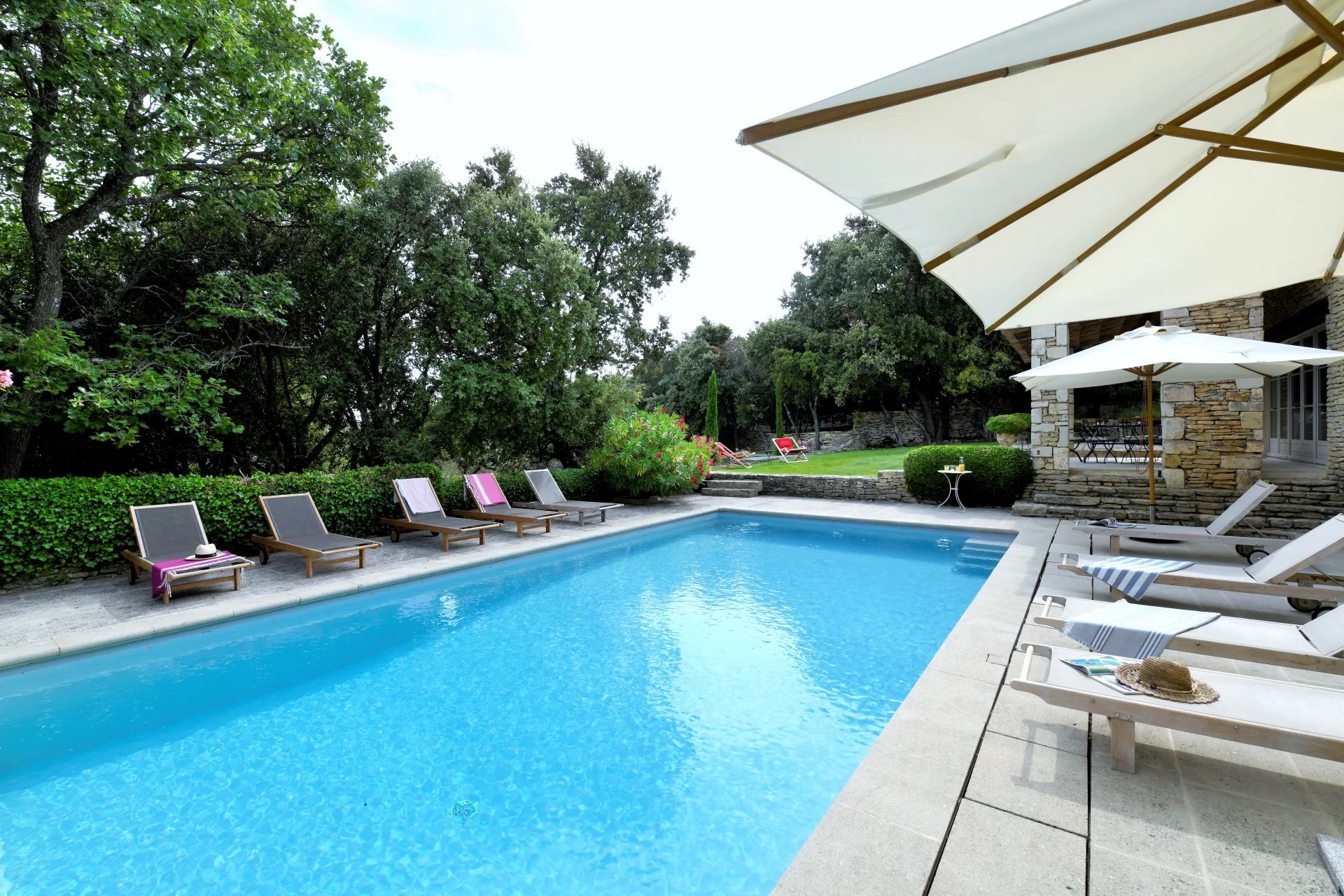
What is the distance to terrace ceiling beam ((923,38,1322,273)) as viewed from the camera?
186cm

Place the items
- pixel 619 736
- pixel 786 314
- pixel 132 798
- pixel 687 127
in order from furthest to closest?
1. pixel 786 314
2. pixel 687 127
3. pixel 619 736
4. pixel 132 798

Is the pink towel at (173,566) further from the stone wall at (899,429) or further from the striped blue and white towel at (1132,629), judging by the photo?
the stone wall at (899,429)

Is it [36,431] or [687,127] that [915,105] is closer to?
[687,127]

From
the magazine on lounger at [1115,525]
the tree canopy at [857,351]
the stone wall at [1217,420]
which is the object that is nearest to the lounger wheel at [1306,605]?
the magazine on lounger at [1115,525]

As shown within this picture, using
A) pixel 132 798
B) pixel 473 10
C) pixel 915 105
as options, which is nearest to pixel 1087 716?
pixel 915 105

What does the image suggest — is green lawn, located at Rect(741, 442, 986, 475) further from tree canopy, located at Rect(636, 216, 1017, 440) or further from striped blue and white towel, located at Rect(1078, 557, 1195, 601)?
striped blue and white towel, located at Rect(1078, 557, 1195, 601)

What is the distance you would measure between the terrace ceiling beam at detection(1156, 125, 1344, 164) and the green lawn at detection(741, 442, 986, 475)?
38.0 feet

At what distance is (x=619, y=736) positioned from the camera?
3.50 m

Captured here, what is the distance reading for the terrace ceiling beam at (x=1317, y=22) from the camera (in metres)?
1.40

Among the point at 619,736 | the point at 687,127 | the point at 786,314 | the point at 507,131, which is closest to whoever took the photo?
the point at 619,736

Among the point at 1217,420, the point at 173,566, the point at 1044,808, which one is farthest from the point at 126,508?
the point at 1217,420

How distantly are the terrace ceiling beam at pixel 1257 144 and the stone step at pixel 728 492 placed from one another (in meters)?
11.4

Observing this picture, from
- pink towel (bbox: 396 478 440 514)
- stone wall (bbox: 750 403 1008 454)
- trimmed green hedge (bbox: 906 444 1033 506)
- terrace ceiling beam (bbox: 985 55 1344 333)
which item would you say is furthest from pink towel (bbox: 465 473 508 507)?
stone wall (bbox: 750 403 1008 454)

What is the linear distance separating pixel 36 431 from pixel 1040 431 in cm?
1592
